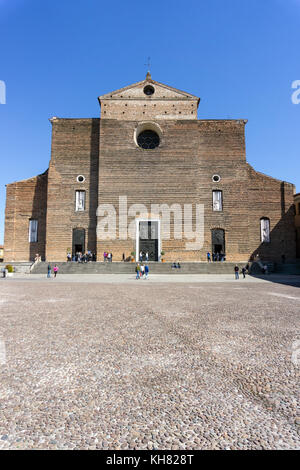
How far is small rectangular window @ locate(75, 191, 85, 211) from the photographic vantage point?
28.9m

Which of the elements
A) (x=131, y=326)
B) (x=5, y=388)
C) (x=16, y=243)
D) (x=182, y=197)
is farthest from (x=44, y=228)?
(x=5, y=388)

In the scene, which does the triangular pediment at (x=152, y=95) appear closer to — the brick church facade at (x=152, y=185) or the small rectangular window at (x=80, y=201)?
the brick church facade at (x=152, y=185)

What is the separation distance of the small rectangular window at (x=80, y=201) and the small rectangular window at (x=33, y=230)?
4.87 meters

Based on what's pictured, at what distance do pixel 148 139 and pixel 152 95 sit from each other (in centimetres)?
420

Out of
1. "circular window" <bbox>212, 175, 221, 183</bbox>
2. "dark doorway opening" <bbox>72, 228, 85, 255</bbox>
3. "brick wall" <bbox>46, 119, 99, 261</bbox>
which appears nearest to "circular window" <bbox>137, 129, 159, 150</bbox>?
"brick wall" <bbox>46, 119, 99, 261</bbox>

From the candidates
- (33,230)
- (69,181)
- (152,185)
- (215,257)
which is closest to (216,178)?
A: (152,185)

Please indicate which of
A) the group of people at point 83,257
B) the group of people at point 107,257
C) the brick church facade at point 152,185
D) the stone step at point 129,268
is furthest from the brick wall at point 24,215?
the group of people at point 107,257

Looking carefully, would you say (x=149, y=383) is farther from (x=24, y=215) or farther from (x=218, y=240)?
(x=24, y=215)

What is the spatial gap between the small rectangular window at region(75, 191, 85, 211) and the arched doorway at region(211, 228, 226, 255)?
13.0m

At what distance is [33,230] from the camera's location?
98.2 ft

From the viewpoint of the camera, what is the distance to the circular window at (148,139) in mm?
29969

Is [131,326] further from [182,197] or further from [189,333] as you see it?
[182,197]

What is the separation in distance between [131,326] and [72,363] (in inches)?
78.1

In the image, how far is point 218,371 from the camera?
10.7 feet
